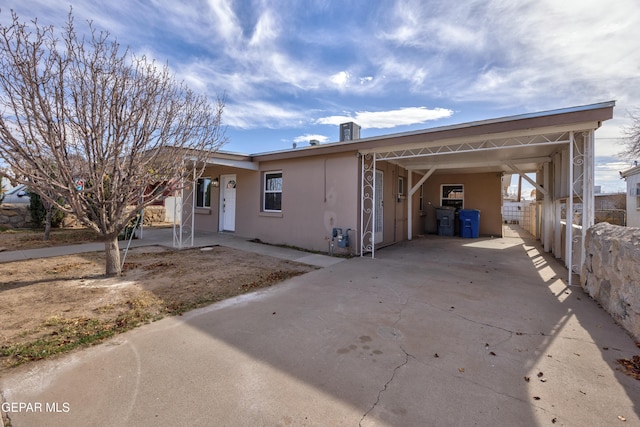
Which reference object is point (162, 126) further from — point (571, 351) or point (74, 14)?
point (571, 351)

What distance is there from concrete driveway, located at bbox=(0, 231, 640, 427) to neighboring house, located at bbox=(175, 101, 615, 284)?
3024mm

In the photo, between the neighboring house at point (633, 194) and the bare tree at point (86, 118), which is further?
the neighboring house at point (633, 194)

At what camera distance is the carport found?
16.8 feet

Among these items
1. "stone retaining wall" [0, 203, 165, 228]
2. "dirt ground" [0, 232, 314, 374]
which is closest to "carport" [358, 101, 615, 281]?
"dirt ground" [0, 232, 314, 374]

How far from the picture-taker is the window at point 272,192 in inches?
378

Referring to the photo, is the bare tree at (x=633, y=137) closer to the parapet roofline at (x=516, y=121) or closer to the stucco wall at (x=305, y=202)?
the parapet roofline at (x=516, y=121)

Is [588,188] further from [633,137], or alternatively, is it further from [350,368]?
[633,137]

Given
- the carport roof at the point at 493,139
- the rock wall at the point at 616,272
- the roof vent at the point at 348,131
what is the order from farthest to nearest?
the roof vent at the point at 348,131, the carport roof at the point at 493,139, the rock wall at the point at 616,272

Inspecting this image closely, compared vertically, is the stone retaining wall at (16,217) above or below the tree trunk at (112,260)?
above

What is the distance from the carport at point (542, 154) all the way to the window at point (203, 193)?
7118 mm

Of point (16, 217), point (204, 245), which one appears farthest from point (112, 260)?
point (16, 217)

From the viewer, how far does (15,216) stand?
37.2 ft

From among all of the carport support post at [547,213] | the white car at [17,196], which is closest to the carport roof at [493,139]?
the carport support post at [547,213]

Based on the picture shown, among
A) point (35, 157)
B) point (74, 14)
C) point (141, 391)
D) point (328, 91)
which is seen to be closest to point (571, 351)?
point (141, 391)
